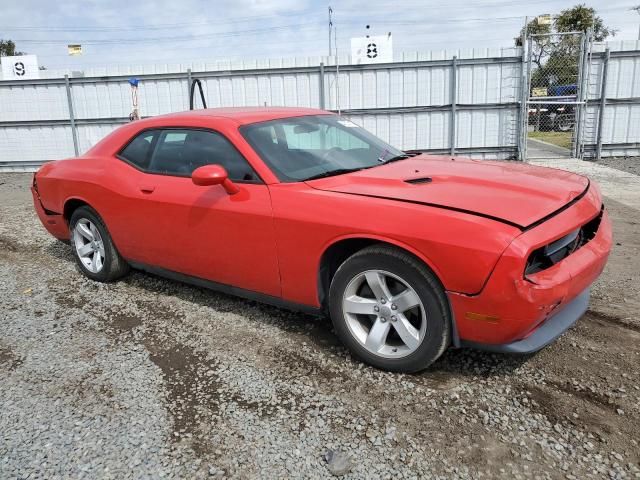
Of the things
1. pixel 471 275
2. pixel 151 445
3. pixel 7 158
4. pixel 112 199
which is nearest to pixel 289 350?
pixel 151 445

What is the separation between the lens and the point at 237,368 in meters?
3.27

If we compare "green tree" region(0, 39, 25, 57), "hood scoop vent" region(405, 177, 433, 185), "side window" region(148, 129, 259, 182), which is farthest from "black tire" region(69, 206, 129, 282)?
"green tree" region(0, 39, 25, 57)

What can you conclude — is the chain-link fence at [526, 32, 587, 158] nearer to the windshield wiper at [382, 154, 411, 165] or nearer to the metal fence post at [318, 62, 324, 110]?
the metal fence post at [318, 62, 324, 110]

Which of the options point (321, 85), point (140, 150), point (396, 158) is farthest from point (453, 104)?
point (140, 150)

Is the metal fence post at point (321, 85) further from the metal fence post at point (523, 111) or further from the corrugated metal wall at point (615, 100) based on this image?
the corrugated metal wall at point (615, 100)

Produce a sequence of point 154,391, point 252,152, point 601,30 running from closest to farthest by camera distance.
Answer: point 154,391
point 252,152
point 601,30

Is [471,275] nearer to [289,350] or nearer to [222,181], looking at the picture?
[289,350]

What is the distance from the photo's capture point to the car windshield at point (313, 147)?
3553mm

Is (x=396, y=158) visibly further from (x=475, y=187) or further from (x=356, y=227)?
(x=356, y=227)

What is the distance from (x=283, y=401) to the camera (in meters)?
2.90

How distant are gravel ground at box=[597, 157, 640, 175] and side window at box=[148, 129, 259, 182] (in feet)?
30.6

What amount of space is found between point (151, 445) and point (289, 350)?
112cm

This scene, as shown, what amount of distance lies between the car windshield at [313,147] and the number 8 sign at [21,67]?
Result: 1225 centimetres

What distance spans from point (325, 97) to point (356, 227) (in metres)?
10.3
